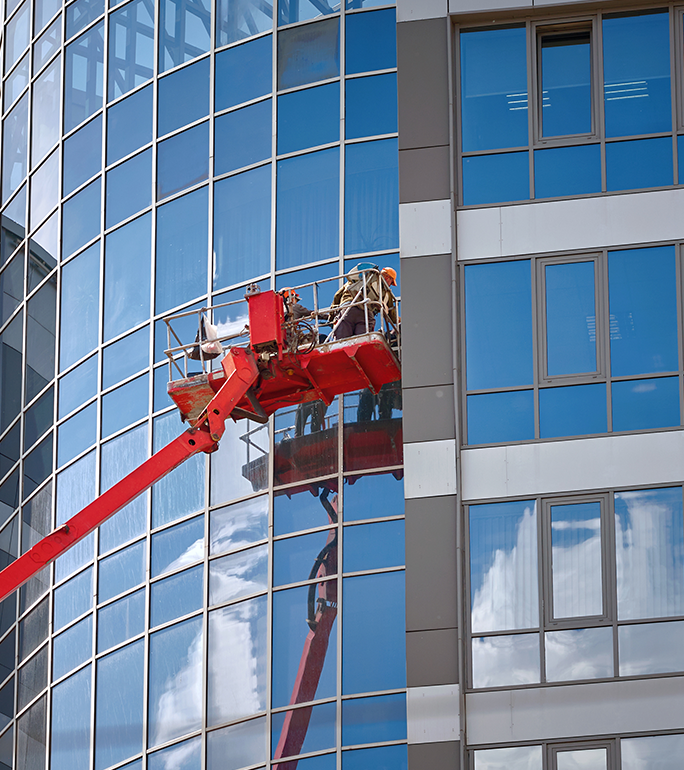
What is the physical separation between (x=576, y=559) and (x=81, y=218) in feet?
49.7

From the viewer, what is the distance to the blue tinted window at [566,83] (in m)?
22.8

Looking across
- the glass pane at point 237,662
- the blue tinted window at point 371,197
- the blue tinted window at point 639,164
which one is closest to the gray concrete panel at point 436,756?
the glass pane at point 237,662

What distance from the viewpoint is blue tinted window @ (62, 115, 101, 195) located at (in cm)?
3127

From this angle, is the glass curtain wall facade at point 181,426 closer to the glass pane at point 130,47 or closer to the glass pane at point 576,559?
the glass pane at point 130,47

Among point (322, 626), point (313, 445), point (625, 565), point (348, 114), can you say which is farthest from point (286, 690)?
point (348, 114)

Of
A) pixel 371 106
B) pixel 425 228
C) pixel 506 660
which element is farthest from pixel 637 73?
pixel 506 660

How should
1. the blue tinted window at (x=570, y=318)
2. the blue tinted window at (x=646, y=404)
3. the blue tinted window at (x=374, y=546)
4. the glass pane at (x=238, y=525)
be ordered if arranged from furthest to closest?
the glass pane at (x=238, y=525), the blue tinted window at (x=374, y=546), the blue tinted window at (x=570, y=318), the blue tinted window at (x=646, y=404)

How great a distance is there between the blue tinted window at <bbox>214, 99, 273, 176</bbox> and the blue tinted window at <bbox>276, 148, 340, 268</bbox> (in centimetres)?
76

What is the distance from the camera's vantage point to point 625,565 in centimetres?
2052

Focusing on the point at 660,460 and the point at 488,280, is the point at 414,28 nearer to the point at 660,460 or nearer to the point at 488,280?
the point at 488,280

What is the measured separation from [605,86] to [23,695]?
17252mm

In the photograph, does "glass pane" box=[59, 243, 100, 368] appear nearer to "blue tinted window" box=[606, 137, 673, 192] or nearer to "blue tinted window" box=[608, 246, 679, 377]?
"blue tinted window" box=[606, 137, 673, 192]

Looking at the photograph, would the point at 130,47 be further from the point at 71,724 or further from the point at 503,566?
the point at 503,566

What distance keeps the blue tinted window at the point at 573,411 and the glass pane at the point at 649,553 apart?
1137 mm
